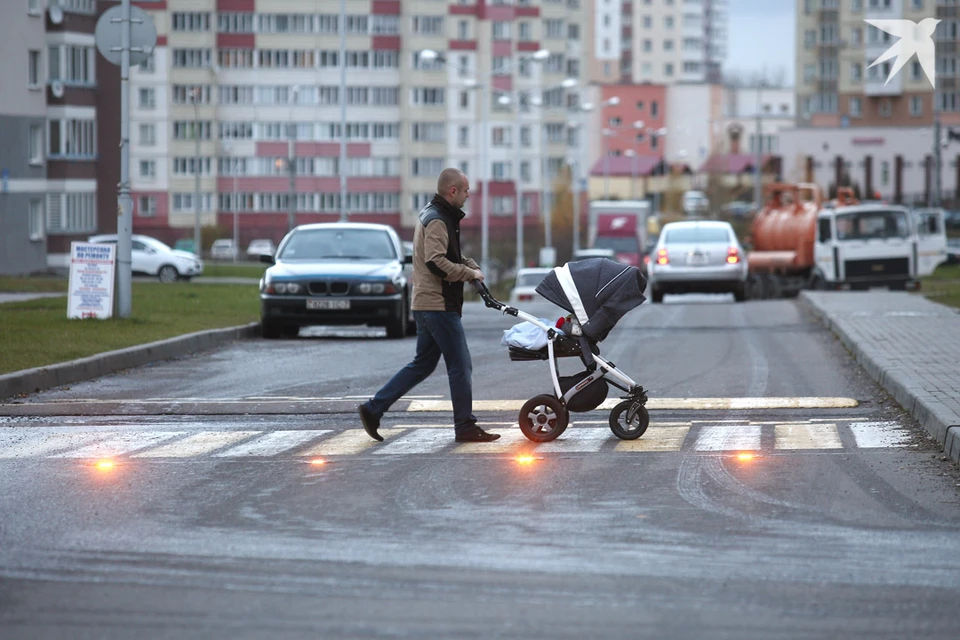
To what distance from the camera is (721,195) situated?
113 metres

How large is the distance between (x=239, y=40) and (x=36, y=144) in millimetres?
50854

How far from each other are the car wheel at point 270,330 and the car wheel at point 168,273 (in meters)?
30.7

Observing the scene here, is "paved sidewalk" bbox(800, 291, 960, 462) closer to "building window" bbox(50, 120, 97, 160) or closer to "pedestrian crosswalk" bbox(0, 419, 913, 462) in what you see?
"pedestrian crosswalk" bbox(0, 419, 913, 462)

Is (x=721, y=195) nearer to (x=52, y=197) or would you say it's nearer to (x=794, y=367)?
(x=52, y=197)

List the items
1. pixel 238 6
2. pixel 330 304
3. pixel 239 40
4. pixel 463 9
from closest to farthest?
pixel 330 304, pixel 238 6, pixel 239 40, pixel 463 9

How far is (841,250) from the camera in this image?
36.4 m

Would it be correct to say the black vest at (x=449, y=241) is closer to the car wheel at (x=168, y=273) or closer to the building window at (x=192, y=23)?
the car wheel at (x=168, y=273)

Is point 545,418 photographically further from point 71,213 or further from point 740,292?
point 71,213

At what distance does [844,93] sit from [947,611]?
114551 mm

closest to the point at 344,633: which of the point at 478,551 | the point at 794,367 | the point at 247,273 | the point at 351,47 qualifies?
the point at 478,551

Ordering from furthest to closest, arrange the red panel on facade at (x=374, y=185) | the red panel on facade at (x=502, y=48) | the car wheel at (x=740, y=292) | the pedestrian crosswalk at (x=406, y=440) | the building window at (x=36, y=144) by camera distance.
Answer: the red panel on facade at (x=502, y=48)
the red panel on facade at (x=374, y=185)
the building window at (x=36, y=144)
the car wheel at (x=740, y=292)
the pedestrian crosswalk at (x=406, y=440)

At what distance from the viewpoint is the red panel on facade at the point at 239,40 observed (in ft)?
355

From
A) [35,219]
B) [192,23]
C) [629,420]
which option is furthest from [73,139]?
[629,420]

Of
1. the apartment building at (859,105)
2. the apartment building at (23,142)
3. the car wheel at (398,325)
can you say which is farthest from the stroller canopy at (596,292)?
the apartment building at (859,105)
